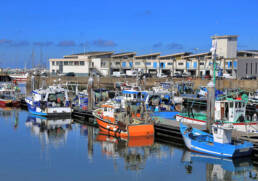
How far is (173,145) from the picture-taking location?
25344 mm

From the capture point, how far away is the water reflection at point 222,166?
19263 millimetres

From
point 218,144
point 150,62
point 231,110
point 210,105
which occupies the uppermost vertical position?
point 150,62

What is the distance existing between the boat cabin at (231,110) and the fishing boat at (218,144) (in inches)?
125

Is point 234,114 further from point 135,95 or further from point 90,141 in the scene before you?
point 135,95

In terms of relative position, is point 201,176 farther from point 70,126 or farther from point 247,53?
point 247,53

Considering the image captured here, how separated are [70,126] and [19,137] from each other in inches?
225

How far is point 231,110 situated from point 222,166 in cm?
601

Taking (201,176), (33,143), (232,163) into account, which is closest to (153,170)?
(201,176)

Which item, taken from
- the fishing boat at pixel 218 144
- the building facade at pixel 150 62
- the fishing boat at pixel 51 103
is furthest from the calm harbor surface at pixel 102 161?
the building facade at pixel 150 62

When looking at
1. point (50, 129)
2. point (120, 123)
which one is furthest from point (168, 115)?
point (50, 129)

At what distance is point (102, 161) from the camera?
853 inches

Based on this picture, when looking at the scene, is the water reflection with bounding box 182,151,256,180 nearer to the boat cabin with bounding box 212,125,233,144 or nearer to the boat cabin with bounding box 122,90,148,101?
the boat cabin with bounding box 212,125,233,144

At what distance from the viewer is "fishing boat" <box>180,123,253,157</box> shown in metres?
21.0

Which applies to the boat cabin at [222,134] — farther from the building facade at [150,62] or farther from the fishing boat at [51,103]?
the building facade at [150,62]
